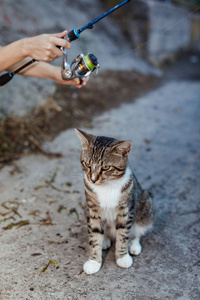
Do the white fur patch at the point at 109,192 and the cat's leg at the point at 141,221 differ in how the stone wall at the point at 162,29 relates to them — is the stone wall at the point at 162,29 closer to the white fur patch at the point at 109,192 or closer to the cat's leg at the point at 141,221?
the cat's leg at the point at 141,221

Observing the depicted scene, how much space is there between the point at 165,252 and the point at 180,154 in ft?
6.75

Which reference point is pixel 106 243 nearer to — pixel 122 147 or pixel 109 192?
pixel 109 192

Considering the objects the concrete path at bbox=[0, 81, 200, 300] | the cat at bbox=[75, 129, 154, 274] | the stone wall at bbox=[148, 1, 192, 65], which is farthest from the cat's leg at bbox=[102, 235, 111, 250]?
the stone wall at bbox=[148, 1, 192, 65]

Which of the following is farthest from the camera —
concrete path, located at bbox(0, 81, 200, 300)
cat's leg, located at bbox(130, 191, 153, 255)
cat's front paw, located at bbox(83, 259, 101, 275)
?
cat's leg, located at bbox(130, 191, 153, 255)

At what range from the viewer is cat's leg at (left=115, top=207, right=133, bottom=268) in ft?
7.37

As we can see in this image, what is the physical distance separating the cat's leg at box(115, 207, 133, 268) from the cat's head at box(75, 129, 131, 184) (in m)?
0.28

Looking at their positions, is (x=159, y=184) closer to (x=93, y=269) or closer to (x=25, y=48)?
(x=93, y=269)

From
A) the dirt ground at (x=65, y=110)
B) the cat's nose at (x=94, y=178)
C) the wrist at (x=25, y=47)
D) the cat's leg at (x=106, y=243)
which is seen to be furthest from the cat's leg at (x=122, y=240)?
the dirt ground at (x=65, y=110)

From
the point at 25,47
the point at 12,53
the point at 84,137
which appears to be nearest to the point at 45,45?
the point at 25,47

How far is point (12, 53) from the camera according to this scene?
2.48 meters

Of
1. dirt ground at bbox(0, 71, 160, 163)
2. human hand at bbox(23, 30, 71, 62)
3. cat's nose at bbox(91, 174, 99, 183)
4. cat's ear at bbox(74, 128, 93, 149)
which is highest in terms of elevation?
human hand at bbox(23, 30, 71, 62)

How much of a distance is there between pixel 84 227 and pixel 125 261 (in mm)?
614

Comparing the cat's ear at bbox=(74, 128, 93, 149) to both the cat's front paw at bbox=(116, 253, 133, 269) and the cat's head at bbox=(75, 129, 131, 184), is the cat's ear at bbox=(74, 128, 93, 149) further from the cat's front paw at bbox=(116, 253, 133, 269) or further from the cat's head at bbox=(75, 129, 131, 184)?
the cat's front paw at bbox=(116, 253, 133, 269)

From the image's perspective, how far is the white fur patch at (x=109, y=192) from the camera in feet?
7.16
